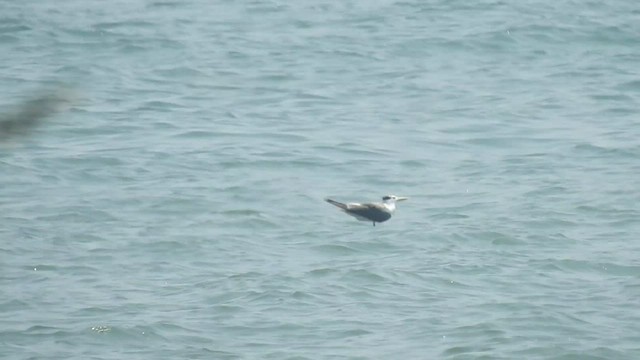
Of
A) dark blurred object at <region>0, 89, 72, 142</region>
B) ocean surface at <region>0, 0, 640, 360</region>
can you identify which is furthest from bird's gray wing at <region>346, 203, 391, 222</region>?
dark blurred object at <region>0, 89, 72, 142</region>

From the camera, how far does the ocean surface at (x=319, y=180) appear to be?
402 inches

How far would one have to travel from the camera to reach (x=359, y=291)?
36.6ft

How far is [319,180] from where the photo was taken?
577 inches

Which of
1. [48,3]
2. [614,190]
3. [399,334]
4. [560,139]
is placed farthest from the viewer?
[48,3]

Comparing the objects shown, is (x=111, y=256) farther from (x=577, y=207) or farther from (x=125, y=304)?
(x=577, y=207)

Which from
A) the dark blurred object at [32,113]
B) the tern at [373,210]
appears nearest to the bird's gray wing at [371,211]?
the tern at [373,210]

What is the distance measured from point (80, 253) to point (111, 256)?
0.30 metres

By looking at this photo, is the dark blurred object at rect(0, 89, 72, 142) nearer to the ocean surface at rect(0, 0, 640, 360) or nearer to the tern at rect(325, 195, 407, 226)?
the ocean surface at rect(0, 0, 640, 360)

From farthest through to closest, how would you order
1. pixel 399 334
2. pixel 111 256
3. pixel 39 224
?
1. pixel 39 224
2. pixel 111 256
3. pixel 399 334

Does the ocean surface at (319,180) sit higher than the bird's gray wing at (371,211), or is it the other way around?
the bird's gray wing at (371,211)

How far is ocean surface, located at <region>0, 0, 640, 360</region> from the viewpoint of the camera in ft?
33.5

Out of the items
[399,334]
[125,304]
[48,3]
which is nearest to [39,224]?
[125,304]

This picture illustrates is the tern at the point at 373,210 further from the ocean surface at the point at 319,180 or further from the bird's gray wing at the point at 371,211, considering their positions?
the ocean surface at the point at 319,180

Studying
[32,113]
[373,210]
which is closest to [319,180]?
[373,210]
